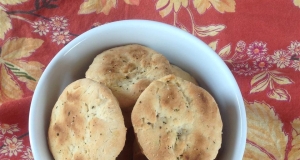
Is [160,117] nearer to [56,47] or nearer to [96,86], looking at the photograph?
[96,86]

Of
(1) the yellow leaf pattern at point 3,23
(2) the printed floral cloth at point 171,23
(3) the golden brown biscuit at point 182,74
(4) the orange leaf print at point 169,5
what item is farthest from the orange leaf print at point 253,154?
(1) the yellow leaf pattern at point 3,23

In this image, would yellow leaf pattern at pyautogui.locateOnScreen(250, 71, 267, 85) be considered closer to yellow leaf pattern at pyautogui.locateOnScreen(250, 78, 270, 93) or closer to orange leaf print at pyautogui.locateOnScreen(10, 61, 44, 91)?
yellow leaf pattern at pyautogui.locateOnScreen(250, 78, 270, 93)

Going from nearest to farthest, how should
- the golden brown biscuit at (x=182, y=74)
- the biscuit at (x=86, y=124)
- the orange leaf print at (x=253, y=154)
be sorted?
the biscuit at (x=86, y=124)
the golden brown biscuit at (x=182, y=74)
the orange leaf print at (x=253, y=154)

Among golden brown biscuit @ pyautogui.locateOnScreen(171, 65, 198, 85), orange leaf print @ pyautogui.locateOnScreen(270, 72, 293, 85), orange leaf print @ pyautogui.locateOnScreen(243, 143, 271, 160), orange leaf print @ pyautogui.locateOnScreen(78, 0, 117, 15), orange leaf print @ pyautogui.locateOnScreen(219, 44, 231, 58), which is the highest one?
orange leaf print @ pyautogui.locateOnScreen(78, 0, 117, 15)

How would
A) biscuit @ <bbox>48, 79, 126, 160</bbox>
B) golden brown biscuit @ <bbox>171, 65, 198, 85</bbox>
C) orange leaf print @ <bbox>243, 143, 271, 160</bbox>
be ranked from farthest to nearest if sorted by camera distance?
orange leaf print @ <bbox>243, 143, 271, 160</bbox> < golden brown biscuit @ <bbox>171, 65, 198, 85</bbox> < biscuit @ <bbox>48, 79, 126, 160</bbox>

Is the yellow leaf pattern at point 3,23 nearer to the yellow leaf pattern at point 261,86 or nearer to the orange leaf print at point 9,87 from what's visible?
the orange leaf print at point 9,87

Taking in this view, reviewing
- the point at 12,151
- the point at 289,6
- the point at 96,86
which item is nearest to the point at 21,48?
the point at 12,151

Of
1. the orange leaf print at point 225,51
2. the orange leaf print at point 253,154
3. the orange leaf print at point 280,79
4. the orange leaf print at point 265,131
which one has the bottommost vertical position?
the orange leaf print at point 253,154

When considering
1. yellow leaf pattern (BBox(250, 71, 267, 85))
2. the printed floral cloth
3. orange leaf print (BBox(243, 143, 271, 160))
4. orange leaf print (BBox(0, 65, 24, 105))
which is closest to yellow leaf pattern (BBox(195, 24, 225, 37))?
the printed floral cloth

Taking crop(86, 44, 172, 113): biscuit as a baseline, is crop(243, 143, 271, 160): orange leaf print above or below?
below
